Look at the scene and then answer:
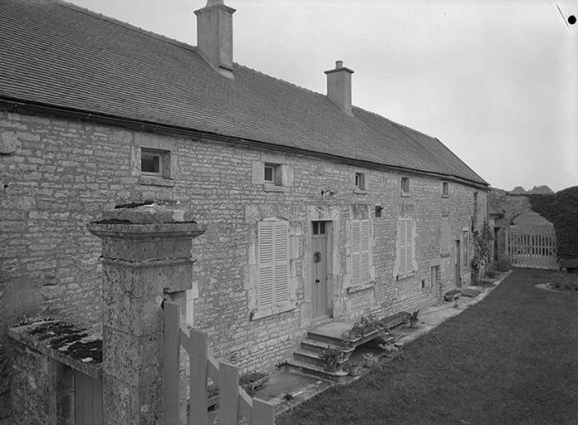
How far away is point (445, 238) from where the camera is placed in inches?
658

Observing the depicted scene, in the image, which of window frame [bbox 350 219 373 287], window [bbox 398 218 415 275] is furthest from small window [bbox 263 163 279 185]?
window [bbox 398 218 415 275]

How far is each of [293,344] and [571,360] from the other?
5803 mm

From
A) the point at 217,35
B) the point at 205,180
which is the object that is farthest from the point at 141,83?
the point at 217,35

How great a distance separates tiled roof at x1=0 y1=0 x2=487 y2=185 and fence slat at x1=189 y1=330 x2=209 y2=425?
13.8 feet

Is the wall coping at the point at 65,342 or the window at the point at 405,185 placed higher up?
the window at the point at 405,185

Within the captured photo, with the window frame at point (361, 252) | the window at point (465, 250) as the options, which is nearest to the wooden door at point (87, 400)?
the window frame at point (361, 252)

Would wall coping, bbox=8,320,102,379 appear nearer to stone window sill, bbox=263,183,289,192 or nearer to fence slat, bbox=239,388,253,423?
fence slat, bbox=239,388,253,423

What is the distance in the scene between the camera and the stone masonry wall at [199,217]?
5176mm

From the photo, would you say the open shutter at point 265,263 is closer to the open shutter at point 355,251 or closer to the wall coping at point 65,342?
the open shutter at point 355,251

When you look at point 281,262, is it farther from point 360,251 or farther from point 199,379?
point 199,379

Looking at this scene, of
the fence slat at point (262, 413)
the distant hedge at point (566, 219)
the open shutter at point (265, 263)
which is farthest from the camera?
the distant hedge at point (566, 219)

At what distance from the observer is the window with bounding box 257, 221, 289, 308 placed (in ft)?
27.2

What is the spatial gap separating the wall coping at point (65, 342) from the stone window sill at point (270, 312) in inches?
154

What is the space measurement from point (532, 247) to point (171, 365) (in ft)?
85.8
